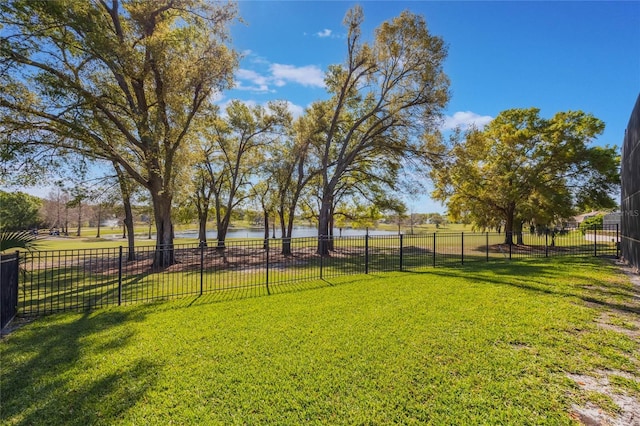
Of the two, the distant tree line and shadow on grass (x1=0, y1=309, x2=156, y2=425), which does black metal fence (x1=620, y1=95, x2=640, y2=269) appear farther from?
shadow on grass (x1=0, y1=309, x2=156, y2=425)

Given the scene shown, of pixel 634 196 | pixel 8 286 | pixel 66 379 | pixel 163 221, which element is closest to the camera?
pixel 66 379

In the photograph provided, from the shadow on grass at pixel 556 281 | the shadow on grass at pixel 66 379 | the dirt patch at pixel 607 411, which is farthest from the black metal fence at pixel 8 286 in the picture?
the shadow on grass at pixel 556 281

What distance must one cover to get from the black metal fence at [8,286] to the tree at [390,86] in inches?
504

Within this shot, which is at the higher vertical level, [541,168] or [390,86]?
[390,86]

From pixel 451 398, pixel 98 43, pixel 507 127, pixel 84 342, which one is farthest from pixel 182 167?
pixel 507 127

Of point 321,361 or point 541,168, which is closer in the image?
point 321,361

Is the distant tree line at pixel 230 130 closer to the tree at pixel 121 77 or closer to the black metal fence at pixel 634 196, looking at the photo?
the tree at pixel 121 77

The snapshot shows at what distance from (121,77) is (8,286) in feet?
29.8

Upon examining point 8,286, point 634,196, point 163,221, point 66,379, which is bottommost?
point 66,379

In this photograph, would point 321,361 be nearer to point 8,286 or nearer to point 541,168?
point 8,286

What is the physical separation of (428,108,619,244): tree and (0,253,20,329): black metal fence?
63.4 feet

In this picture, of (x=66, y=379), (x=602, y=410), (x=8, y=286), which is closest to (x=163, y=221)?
(x=8, y=286)

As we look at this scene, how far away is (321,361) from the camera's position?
3.53 metres

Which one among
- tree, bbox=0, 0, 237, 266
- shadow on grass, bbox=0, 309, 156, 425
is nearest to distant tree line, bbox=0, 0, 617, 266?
tree, bbox=0, 0, 237, 266
